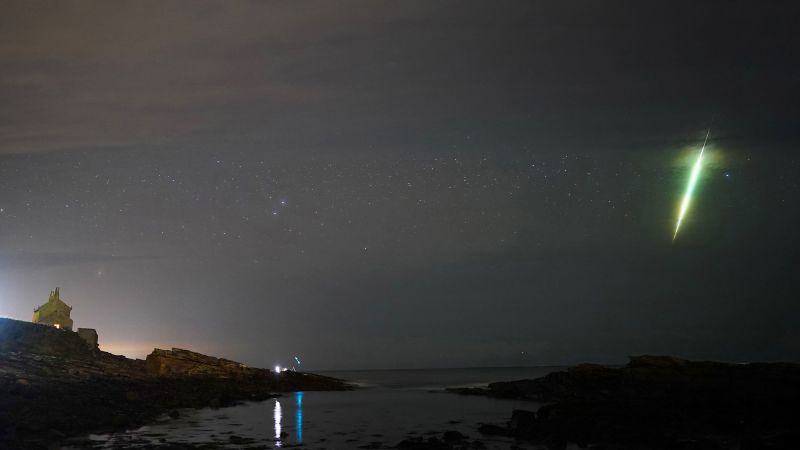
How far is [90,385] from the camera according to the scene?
47.1 meters

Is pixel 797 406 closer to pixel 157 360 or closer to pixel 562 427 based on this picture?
pixel 562 427

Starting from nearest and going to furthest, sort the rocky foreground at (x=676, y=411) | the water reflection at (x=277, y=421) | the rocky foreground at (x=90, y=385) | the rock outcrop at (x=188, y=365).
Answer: the rocky foreground at (x=676, y=411)
the rocky foreground at (x=90, y=385)
the water reflection at (x=277, y=421)
the rock outcrop at (x=188, y=365)

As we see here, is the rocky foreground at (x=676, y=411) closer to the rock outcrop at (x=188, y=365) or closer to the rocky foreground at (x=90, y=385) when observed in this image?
the rocky foreground at (x=90, y=385)

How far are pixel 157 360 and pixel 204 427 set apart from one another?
46460mm

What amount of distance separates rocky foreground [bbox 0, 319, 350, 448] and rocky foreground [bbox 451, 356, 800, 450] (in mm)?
24304

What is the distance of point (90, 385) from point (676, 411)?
46.0 meters

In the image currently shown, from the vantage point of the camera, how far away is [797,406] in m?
36.9

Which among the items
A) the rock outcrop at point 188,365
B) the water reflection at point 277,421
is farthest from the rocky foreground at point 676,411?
the rock outcrop at point 188,365

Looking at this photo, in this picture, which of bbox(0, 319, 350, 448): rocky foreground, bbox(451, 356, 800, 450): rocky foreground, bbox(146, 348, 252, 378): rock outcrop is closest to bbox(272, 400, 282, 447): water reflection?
bbox(0, 319, 350, 448): rocky foreground

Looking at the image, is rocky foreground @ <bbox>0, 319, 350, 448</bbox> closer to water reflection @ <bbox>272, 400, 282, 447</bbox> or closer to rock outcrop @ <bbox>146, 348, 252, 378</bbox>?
rock outcrop @ <bbox>146, 348, 252, 378</bbox>

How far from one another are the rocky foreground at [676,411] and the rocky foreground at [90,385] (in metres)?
24.3

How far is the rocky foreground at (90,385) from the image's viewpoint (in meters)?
29.8

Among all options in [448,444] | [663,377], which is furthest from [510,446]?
[663,377]

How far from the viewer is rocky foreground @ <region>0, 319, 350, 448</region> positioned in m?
29.8
